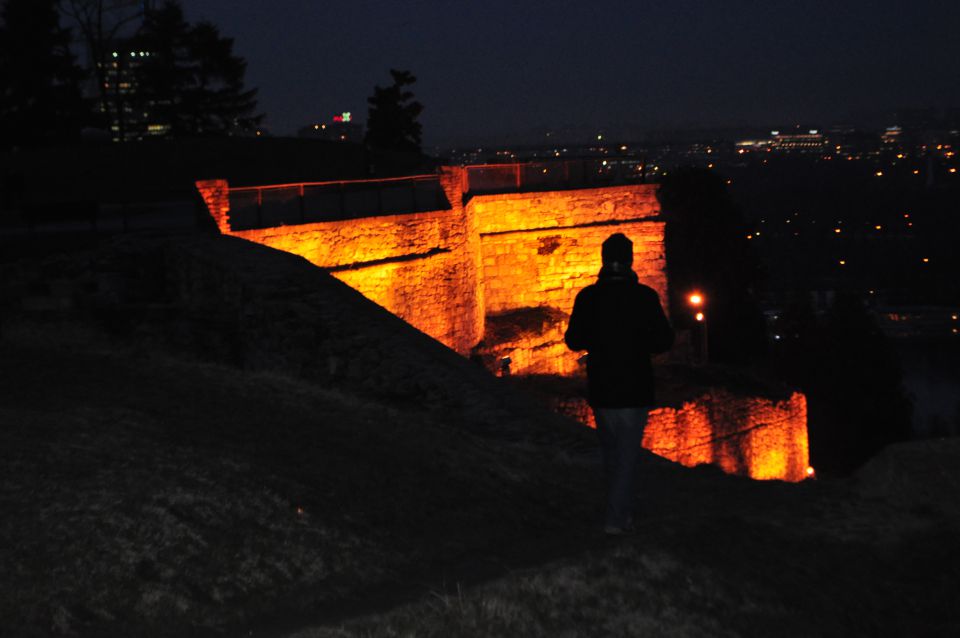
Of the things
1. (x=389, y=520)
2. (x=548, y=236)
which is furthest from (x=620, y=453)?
(x=548, y=236)

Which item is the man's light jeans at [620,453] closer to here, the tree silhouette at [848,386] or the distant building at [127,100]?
the distant building at [127,100]

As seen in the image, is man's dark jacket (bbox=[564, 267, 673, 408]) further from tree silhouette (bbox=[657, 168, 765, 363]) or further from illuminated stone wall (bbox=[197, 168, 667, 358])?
tree silhouette (bbox=[657, 168, 765, 363])

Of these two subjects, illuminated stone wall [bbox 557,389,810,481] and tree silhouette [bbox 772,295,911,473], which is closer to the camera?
illuminated stone wall [bbox 557,389,810,481]

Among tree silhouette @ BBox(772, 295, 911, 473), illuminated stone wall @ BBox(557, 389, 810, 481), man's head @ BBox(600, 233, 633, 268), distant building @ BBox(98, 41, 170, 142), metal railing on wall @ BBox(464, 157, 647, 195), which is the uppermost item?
distant building @ BBox(98, 41, 170, 142)

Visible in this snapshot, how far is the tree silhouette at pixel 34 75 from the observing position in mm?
42000

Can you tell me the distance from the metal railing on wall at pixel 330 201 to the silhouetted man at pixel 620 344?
43.8ft

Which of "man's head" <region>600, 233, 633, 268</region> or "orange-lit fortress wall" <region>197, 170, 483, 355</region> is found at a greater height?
"man's head" <region>600, 233, 633, 268</region>

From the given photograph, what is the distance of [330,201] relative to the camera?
21734 millimetres

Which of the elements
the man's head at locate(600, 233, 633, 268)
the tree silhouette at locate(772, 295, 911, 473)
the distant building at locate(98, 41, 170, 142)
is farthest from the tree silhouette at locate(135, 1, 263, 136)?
the man's head at locate(600, 233, 633, 268)

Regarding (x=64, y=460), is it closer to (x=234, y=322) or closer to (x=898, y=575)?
(x=898, y=575)

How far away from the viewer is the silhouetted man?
7.16 m

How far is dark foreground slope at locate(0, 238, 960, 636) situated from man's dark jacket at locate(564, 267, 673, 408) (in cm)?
97

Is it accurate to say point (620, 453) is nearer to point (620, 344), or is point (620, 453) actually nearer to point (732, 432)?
point (620, 344)

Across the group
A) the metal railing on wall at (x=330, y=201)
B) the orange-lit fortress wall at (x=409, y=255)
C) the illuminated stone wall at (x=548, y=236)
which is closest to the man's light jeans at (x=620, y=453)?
the orange-lit fortress wall at (x=409, y=255)
